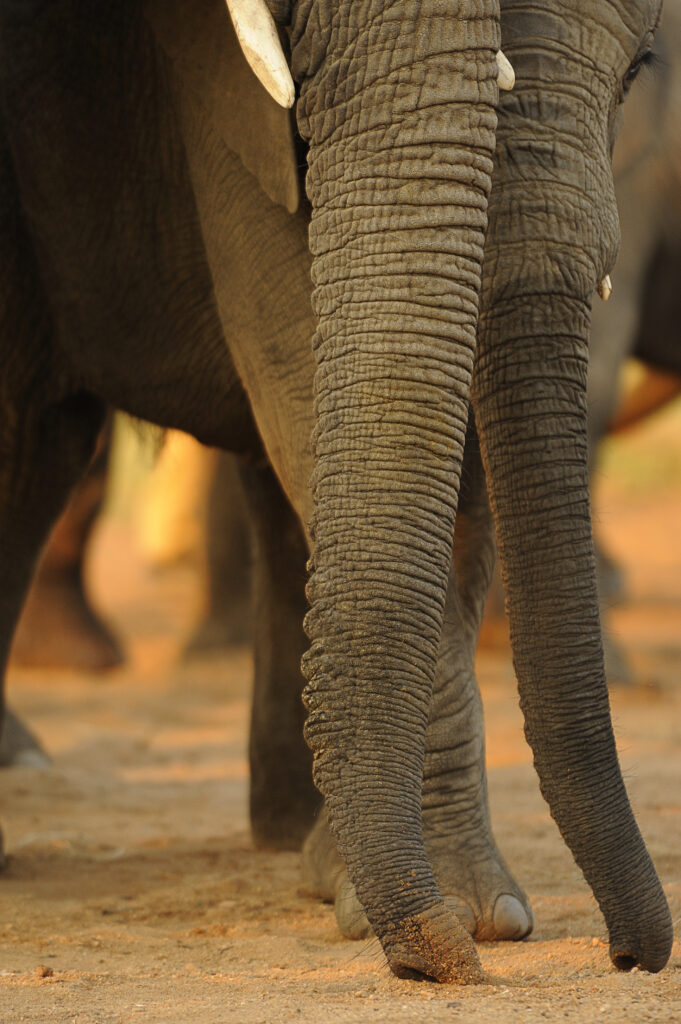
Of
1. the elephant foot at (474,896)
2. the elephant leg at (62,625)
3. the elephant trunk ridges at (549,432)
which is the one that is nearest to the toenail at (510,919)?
the elephant foot at (474,896)

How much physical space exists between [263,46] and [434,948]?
5.17ft

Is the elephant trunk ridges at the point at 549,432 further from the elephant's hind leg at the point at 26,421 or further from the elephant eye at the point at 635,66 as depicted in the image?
the elephant's hind leg at the point at 26,421

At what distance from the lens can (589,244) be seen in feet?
10.5

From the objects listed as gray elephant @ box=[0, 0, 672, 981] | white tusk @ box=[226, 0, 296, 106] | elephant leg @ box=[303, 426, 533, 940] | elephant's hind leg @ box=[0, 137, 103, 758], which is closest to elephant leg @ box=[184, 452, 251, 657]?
elephant's hind leg @ box=[0, 137, 103, 758]

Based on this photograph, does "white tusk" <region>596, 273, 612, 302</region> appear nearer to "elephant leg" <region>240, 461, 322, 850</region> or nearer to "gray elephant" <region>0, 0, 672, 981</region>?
"gray elephant" <region>0, 0, 672, 981</region>

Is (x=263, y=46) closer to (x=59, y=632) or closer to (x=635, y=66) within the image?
(x=635, y=66)

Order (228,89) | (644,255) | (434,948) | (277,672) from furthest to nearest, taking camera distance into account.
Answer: (644,255) < (277,672) < (228,89) < (434,948)

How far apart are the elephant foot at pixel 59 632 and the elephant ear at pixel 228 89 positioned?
264 inches

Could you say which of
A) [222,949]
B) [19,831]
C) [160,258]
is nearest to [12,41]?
[160,258]

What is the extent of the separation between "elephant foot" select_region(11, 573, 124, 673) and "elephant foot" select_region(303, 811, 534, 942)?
6576mm

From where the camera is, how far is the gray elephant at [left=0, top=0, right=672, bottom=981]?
2865 millimetres

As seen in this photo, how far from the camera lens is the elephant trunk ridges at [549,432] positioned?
310cm

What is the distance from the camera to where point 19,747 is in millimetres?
6664

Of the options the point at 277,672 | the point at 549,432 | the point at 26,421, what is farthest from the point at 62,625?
the point at 549,432
